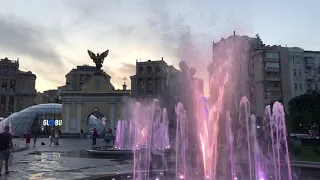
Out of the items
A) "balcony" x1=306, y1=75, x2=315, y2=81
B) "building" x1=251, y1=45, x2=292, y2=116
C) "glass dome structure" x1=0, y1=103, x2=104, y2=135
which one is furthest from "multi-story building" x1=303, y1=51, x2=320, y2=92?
"glass dome structure" x1=0, y1=103, x2=104, y2=135

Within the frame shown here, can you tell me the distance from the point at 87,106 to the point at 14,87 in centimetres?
5389

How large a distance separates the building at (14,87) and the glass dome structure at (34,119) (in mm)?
32760

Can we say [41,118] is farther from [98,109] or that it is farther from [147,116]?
[147,116]

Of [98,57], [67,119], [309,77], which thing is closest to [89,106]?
[67,119]

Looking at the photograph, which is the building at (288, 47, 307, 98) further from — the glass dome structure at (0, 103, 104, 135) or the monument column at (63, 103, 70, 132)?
the monument column at (63, 103, 70, 132)

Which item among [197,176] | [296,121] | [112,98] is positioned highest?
[112,98]

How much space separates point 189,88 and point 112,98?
2532cm

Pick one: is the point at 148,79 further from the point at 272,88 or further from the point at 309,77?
the point at 309,77

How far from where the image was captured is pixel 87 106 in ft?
155

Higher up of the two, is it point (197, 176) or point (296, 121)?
point (296, 121)

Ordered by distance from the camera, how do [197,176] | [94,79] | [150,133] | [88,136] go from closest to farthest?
1. [197,176]
2. [150,133]
3. [88,136]
4. [94,79]

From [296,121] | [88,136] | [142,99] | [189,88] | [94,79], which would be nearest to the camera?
[189,88]

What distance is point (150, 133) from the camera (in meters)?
31.4

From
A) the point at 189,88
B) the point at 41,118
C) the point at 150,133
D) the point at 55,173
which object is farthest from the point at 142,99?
the point at 55,173
